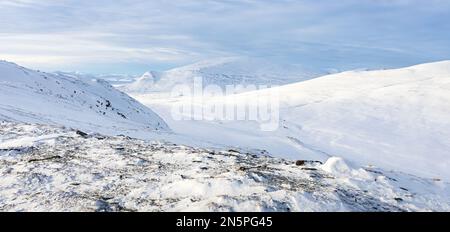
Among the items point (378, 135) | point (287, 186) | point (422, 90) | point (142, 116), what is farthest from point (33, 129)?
point (422, 90)

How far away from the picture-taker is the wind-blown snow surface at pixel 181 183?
834cm

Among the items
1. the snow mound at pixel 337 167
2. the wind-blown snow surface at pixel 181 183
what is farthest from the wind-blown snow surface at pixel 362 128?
the wind-blown snow surface at pixel 181 183

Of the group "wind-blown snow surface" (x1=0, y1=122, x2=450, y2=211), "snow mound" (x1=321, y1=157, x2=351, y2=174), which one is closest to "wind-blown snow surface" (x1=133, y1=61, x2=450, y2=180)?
"snow mound" (x1=321, y1=157, x2=351, y2=174)

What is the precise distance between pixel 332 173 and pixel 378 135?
47053 millimetres

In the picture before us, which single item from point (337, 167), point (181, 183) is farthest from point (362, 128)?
point (181, 183)

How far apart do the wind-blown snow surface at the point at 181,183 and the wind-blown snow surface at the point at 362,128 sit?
17.4 meters

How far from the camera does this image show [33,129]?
16391 mm

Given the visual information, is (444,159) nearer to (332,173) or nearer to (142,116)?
(142,116)

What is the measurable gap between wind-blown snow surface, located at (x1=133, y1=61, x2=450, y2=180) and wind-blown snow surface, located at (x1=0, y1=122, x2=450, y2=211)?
17.4 metres

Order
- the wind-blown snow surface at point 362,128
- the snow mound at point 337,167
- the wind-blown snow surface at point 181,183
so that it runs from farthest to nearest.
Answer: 1. the wind-blown snow surface at point 362,128
2. the snow mound at point 337,167
3. the wind-blown snow surface at point 181,183

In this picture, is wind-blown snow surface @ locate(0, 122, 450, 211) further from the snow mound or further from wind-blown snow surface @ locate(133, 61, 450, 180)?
wind-blown snow surface @ locate(133, 61, 450, 180)

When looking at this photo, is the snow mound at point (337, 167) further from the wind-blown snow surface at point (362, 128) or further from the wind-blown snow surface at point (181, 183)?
the wind-blown snow surface at point (362, 128)

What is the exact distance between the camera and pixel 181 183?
9570 mm

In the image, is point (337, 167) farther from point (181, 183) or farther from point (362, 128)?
point (362, 128)
